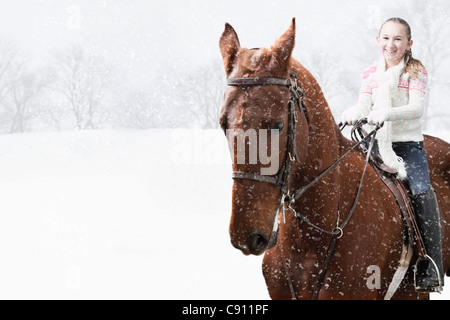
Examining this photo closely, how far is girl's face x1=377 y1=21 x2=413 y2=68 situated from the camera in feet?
13.8

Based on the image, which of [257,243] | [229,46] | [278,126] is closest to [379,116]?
[278,126]

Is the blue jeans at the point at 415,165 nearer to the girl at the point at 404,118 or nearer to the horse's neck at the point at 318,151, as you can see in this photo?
the girl at the point at 404,118

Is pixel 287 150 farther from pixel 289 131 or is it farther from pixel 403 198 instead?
pixel 403 198

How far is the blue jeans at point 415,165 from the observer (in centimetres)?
420

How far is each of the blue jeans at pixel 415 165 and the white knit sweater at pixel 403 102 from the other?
0.28 feet

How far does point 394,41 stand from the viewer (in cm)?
422

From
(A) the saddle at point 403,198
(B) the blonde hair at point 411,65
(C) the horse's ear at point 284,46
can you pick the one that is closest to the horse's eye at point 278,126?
(C) the horse's ear at point 284,46

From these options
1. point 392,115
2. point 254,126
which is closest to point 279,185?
point 254,126

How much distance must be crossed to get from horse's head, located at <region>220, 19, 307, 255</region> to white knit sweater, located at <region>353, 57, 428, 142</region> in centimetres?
126

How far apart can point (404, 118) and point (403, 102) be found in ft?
0.81

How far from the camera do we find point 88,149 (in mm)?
23953

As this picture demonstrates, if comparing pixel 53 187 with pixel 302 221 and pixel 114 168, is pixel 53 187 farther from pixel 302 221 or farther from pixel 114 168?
pixel 302 221

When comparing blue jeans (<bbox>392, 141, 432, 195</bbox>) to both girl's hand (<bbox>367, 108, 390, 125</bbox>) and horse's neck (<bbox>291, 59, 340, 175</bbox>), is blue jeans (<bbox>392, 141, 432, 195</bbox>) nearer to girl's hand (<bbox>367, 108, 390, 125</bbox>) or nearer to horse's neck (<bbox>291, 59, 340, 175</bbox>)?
girl's hand (<bbox>367, 108, 390, 125</bbox>)

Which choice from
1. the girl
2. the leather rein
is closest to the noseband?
the leather rein
